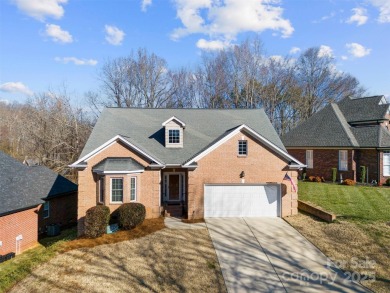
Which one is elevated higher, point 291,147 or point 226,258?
point 291,147

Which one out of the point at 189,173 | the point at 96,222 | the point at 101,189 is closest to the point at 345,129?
the point at 189,173

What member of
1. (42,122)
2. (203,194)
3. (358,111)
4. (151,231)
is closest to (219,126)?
(203,194)

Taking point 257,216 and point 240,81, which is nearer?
point 257,216

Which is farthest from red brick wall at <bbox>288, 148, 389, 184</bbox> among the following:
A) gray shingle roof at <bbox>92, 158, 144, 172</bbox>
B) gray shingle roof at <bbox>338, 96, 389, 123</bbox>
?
gray shingle roof at <bbox>92, 158, 144, 172</bbox>

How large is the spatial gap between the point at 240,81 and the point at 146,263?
38.8 meters

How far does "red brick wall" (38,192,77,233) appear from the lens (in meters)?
20.0

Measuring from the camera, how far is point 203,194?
18.1m

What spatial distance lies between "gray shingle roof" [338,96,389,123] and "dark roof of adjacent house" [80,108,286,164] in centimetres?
1351

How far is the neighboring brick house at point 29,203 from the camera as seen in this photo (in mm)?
16547

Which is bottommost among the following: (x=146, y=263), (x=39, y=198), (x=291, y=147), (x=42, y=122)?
(x=146, y=263)

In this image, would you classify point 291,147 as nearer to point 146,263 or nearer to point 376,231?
point 376,231

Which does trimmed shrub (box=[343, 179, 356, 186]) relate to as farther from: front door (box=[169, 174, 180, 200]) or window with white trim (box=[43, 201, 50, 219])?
window with white trim (box=[43, 201, 50, 219])

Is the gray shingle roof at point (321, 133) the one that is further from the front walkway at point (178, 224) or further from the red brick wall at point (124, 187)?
the red brick wall at point (124, 187)

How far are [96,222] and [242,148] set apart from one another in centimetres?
1044
